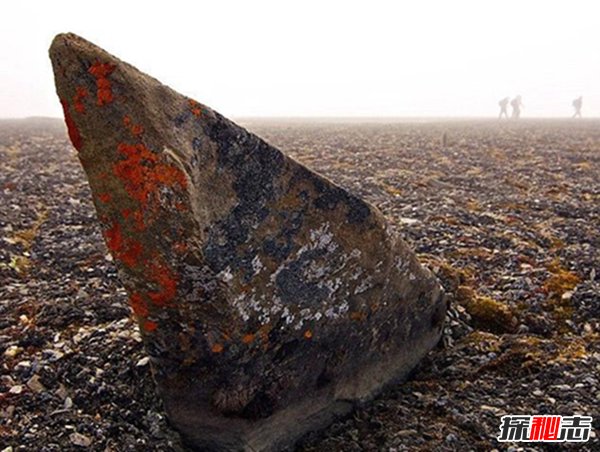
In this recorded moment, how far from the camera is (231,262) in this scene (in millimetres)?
4504

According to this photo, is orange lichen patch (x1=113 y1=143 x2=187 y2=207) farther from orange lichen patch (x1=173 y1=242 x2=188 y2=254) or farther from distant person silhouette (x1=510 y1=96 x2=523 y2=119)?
distant person silhouette (x1=510 y1=96 x2=523 y2=119)

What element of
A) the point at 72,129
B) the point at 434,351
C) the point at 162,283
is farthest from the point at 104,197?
the point at 434,351

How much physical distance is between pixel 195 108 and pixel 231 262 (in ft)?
4.11

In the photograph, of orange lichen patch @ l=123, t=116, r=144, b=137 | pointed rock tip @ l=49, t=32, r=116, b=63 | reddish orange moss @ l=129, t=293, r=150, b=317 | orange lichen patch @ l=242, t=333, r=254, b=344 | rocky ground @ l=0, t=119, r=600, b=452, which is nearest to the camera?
pointed rock tip @ l=49, t=32, r=116, b=63

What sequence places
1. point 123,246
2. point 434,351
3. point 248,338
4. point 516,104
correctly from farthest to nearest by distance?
point 516,104 < point 434,351 < point 248,338 < point 123,246

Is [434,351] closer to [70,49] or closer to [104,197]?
[104,197]

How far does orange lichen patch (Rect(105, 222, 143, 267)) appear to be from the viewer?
14.0 feet

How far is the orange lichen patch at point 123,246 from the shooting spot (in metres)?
4.28

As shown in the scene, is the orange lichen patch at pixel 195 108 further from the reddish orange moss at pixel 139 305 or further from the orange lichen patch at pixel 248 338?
the orange lichen patch at pixel 248 338

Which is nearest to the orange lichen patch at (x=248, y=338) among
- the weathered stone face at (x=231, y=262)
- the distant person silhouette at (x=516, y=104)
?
the weathered stone face at (x=231, y=262)

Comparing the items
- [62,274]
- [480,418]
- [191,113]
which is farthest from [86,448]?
[62,274]

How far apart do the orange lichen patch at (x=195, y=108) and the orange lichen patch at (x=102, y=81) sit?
0.63 meters

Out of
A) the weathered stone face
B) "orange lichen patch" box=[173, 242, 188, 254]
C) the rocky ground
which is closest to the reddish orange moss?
the weathered stone face

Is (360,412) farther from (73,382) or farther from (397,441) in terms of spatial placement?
(73,382)
